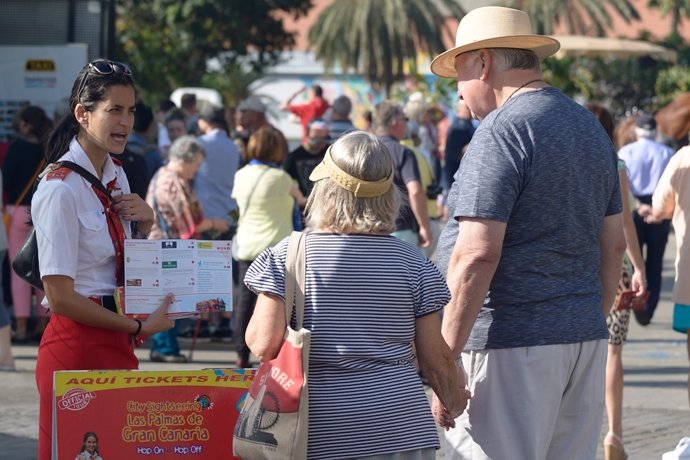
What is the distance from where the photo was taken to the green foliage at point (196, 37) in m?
34.0

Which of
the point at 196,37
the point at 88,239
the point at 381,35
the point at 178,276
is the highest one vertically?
the point at 381,35

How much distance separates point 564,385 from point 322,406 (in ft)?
3.14

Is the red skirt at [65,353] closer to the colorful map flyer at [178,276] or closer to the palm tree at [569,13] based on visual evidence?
the colorful map flyer at [178,276]

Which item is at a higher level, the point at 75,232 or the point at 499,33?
the point at 499,33

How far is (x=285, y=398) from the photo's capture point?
3.71 meters

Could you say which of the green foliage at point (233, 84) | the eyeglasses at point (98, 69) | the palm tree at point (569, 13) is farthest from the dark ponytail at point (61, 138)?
the green foliage at point (233, 84)

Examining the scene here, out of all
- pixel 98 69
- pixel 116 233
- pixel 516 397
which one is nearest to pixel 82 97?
pixel 98 69

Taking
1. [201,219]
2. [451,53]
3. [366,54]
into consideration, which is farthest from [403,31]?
[451,53]

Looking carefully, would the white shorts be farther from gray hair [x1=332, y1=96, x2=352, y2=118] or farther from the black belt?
gray hair [x1=332, y1=96, x2=352, y2=118]

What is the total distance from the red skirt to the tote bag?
541mm

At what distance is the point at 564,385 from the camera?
4.29 m

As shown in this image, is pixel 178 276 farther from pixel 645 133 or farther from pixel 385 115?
pixel 645 133

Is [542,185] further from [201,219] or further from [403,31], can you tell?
[403,31]

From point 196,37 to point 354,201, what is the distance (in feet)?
105
